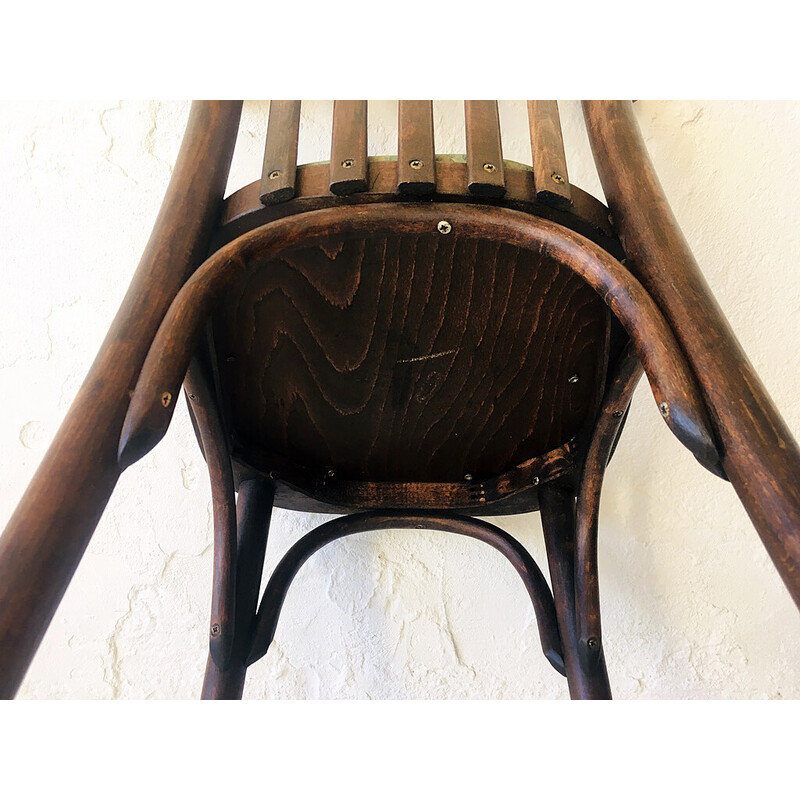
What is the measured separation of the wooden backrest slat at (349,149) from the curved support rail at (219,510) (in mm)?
185

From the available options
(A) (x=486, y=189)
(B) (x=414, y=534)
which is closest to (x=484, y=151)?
(A) (x=486, y=189)

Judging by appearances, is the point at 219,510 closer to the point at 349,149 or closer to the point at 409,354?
the point at 409,354

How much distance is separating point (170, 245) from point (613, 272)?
1.03ft

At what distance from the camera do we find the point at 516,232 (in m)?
0.51

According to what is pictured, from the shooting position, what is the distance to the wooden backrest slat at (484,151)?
1.70 feet

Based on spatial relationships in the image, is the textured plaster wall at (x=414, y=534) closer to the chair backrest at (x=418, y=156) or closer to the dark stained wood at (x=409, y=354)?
the dark stained wood at (x=409, y=354)

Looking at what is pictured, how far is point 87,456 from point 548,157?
389mm

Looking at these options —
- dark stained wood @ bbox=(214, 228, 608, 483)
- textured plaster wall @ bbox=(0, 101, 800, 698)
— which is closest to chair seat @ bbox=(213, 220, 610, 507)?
dark stained wood @ bbox=(214, 228, 608, 483)

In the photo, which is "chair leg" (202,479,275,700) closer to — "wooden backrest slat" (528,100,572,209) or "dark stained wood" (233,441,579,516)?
"dark stained wood" (233,441,579,516)
